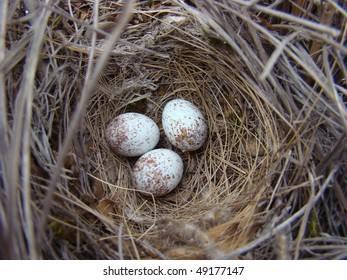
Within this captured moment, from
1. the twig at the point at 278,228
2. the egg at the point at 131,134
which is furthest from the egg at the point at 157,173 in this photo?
the twig at the point at 278,228

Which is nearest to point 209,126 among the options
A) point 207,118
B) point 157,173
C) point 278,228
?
point 207,118

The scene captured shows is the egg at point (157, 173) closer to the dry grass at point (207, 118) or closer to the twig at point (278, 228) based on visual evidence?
the dry grass at point (207, 118)

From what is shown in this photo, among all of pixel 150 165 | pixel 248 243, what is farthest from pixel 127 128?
pixel 248 243

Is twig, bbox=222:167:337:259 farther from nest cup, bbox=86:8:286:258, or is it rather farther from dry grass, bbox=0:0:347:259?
nest cup, bbox=86:8:286:258

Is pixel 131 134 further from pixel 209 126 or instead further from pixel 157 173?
pixel 209 126

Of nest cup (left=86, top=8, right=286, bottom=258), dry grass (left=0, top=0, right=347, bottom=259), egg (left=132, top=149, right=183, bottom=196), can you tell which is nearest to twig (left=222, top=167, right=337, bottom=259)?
dry grass (left=0, top=0, right=347, bottom=259)
